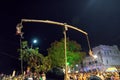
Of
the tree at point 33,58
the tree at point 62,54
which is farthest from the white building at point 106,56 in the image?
the tree at point 33,58

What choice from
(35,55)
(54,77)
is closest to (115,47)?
(35,55)

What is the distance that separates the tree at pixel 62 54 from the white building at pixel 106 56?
1929cm

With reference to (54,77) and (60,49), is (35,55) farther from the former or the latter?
(54,77)

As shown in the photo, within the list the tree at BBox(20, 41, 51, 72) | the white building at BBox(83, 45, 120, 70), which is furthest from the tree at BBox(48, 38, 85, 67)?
the white building at BBox(83, 45, 120, 70)

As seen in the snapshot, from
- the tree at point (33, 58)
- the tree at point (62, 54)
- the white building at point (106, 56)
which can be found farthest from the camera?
the white building at point (106, 56)

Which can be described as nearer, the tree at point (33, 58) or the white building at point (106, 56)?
the tree at point (33, 58)

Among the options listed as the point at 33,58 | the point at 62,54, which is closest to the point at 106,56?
the point at 62,54

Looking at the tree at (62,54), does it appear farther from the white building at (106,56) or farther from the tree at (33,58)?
the white building at (106,56)

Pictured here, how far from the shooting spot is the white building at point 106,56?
265 feet

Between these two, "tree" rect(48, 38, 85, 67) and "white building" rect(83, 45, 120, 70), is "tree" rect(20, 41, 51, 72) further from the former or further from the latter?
"white building" rect(83, 45, 120, 70)

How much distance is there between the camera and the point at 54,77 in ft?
15.7

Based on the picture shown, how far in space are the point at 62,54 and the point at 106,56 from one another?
2915 cm

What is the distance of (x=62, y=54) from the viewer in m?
60.1

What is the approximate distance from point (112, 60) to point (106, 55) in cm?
328
